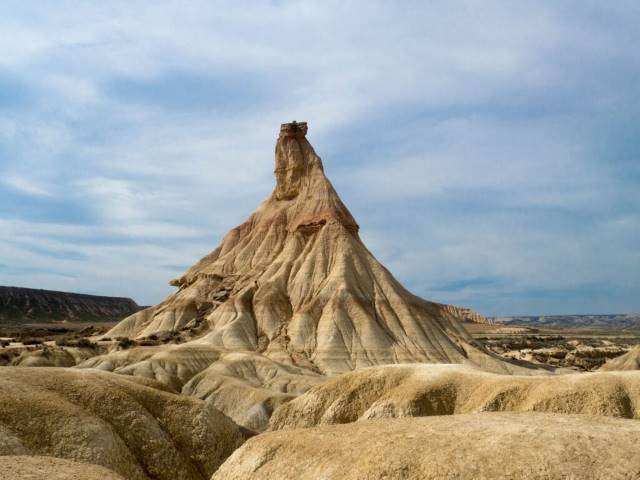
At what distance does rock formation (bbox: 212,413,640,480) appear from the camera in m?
14.3

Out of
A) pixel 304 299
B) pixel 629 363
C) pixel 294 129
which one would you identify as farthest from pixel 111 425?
pixel 294 129

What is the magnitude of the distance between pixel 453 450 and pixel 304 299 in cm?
6975

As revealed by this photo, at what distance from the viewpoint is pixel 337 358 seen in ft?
235

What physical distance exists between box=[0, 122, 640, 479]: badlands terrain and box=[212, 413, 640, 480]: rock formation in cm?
5

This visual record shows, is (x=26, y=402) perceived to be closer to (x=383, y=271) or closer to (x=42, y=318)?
(x=383, y=271)

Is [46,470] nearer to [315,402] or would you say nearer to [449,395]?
[315,402]

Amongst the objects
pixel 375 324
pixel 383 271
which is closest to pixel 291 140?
pixel 383 271

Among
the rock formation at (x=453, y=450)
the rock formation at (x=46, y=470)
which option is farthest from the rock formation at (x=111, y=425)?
the rock formation at (x=453, y=450)

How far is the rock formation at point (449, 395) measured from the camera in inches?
1061

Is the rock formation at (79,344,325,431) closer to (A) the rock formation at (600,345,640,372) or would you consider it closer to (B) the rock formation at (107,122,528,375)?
(B) the rock formation at (107,122,528,375)

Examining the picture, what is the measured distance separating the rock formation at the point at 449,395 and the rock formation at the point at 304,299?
34.4 metres

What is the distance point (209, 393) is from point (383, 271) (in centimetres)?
4033

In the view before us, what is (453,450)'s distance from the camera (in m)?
15.3

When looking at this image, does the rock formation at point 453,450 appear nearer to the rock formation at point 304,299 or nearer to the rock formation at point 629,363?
the rock formation at point 304,299
